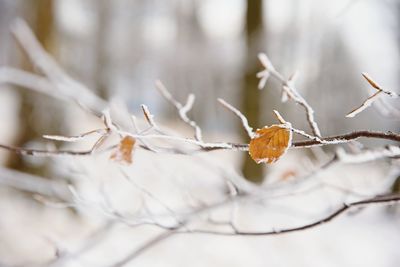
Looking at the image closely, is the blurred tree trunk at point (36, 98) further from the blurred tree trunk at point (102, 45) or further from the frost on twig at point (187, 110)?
the blurred tree trunk at point (102, 45)

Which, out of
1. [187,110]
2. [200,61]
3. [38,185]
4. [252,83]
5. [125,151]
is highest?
[200,61]

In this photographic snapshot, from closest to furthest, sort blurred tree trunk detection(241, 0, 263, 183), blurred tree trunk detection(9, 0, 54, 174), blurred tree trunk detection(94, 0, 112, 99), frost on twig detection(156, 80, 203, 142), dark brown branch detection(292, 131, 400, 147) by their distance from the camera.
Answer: dark brown branch detection(292, 131, 400, 147)
frost on twig detection(156, 80, 203, 142)
blurred tree trunk detection(241, 0, 263, 183)
blurred tree trunk detection(9, 0, 54, 174)
blurred tree trunk detection(94, 0, 112, 99)

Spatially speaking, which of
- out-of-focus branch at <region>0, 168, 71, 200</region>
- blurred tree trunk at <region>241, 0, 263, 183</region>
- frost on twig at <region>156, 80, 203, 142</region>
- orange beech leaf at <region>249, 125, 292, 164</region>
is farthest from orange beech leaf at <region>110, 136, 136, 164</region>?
blurred tree trunk at <region>241, 0, 263, 183</region>

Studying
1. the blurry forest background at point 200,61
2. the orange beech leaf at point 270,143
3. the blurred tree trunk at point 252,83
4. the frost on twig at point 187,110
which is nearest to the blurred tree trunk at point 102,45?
the blurry forest background at point 200,61

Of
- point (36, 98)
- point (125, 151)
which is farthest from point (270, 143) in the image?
point (36, 98)

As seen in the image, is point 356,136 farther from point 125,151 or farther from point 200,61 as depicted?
point 200,61

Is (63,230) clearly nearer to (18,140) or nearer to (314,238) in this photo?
(18,140)

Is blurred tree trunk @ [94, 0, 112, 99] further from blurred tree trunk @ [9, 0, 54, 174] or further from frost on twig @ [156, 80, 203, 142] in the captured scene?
frost on twig @ [156, 80, 203, 142]
